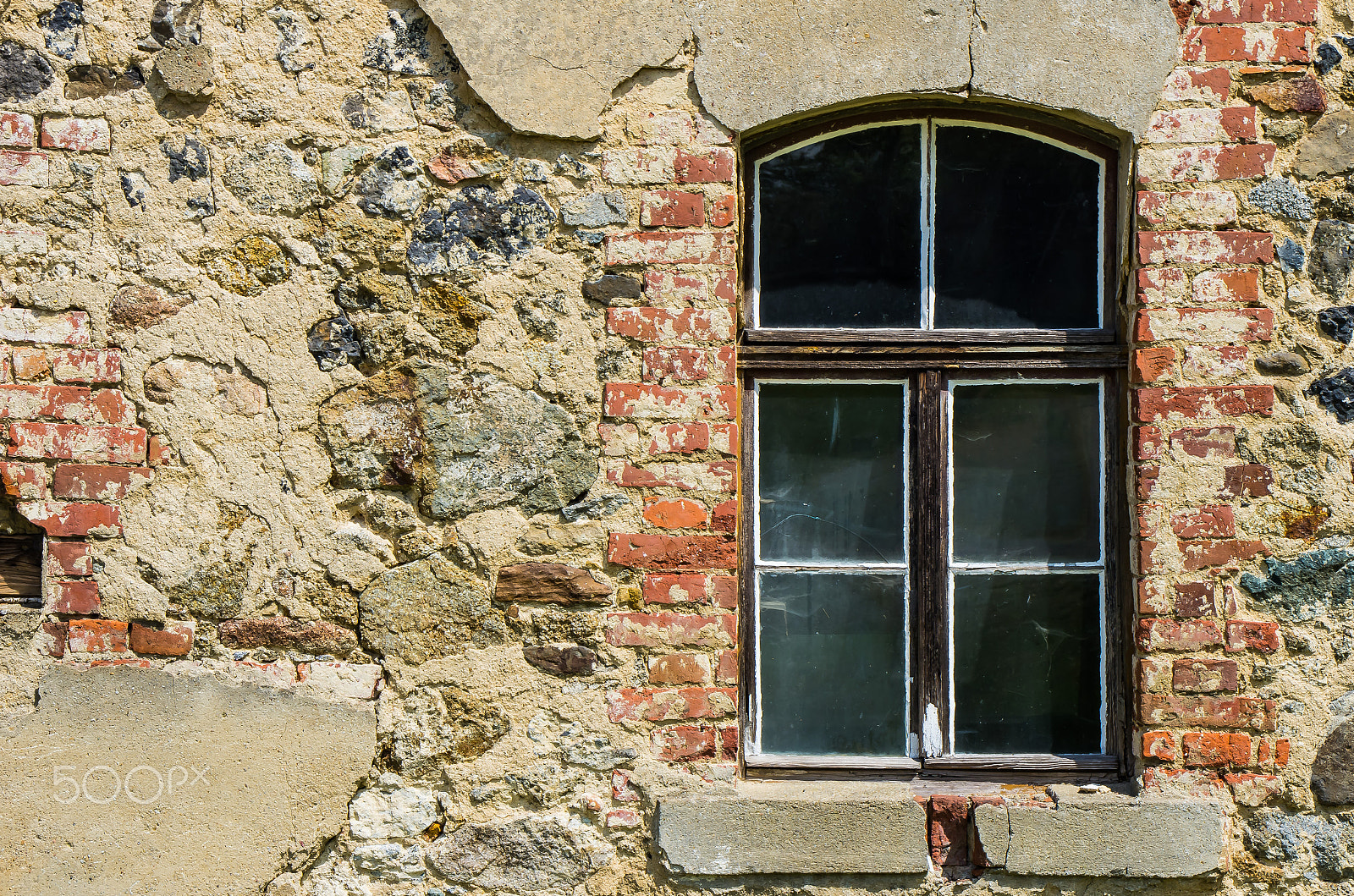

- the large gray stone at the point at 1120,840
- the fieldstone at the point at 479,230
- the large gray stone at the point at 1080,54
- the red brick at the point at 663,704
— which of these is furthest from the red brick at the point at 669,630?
the large gray stone at the point at 1080,54

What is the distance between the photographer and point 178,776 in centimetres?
242

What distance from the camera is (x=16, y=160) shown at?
2.45 m

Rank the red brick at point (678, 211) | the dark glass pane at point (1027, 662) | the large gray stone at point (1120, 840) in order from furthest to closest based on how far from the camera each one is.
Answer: the dark glass pane at point (1027, 662) → the red brick at point (678, 211) → the large gray stone at point (1120, 840)

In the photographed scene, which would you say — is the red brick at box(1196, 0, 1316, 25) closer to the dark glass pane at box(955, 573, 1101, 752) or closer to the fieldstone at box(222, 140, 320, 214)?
the dark glass pane at box(955, 573, 1101, 752)

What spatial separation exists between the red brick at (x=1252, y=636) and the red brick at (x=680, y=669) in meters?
1.25

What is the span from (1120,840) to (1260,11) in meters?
2.02

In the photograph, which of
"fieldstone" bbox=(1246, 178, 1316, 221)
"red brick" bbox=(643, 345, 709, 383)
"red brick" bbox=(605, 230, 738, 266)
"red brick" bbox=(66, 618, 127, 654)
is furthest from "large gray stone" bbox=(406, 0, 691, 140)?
"red brick" bbox=(66, 618, 127, 654)

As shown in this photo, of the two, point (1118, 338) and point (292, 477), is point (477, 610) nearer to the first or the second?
point (292, 477)

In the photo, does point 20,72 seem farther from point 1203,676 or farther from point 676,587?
point 1203,676

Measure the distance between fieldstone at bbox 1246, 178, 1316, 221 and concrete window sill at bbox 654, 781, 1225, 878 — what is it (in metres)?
1.43

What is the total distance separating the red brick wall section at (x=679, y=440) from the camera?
2451 millimetres

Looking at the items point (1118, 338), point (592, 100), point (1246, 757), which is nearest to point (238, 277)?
point (592, 100)

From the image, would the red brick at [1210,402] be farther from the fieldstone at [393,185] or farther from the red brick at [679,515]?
the fieldstone at [393,185]

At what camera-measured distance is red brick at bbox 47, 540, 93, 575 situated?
7.99ft
